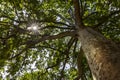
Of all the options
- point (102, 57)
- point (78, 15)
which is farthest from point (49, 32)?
point (102, 57)

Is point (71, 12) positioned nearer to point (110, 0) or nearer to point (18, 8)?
point (110, 0)

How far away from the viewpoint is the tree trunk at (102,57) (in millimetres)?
3285

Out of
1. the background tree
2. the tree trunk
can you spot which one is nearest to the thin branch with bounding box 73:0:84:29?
the background tree

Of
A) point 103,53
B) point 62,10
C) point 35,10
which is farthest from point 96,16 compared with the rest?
point 103,53

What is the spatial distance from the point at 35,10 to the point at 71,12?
6.89 feet

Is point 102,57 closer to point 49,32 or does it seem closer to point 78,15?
point 78,15

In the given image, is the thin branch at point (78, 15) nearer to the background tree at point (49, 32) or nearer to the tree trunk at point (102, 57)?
the background tree at point (49, 32)

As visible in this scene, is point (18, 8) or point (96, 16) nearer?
point (18, 8)

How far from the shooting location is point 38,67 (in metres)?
9.99

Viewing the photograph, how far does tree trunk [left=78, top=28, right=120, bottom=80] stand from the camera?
328 cm

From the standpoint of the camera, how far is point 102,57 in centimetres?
387

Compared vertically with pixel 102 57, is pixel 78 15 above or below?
above

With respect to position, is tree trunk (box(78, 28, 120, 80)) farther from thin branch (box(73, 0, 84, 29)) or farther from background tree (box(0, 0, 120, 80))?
thin branch (box(73, 0, 84, 29))

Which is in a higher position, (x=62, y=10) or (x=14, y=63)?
(x=62, y=10)
